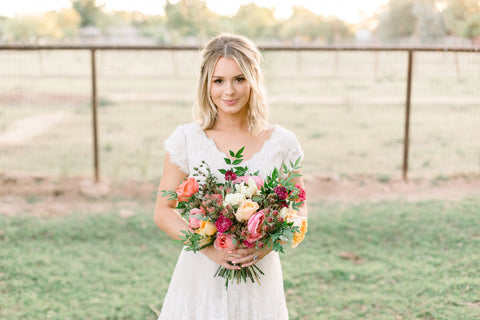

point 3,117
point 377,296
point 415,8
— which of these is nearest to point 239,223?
point 377,296

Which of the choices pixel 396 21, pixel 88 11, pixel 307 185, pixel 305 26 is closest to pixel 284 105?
pixel 307 185

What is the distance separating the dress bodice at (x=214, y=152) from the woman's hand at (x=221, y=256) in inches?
12.3

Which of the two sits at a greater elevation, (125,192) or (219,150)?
(219,150)

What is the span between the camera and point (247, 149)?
7.91ft

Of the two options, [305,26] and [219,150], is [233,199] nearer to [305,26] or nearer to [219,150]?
[219,150]

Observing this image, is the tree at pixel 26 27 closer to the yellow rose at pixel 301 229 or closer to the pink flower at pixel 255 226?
the yellow rose at pixel 301 229

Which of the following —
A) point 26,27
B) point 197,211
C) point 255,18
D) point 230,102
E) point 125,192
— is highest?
point 255,18

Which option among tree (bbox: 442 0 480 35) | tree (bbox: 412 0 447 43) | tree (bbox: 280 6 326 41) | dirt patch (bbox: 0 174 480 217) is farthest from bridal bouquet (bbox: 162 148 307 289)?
tree (bbox: 280 6 326 41)

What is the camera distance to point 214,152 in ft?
7.80

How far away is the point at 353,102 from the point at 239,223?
8.74m

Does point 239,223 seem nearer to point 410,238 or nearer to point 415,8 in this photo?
point 410,238

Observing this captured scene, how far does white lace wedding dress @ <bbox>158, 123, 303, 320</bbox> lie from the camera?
2326mm

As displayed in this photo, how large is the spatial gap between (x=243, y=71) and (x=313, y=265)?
2737 millimetres

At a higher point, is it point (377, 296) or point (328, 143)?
point (328, 143)
